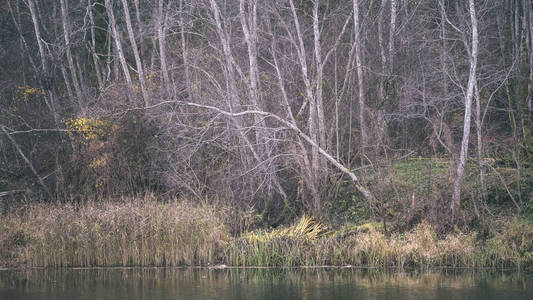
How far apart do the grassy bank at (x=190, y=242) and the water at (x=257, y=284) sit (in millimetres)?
429

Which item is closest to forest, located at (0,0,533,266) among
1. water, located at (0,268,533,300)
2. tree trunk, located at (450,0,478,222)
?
tree trunk, located at (450,0,478,222)

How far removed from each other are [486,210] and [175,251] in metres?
7.37

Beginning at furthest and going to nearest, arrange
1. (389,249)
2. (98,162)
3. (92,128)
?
(92,128)
(98,162)
(389,249)

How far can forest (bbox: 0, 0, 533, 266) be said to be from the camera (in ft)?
49.0

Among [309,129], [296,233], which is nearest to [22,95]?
[309,129]

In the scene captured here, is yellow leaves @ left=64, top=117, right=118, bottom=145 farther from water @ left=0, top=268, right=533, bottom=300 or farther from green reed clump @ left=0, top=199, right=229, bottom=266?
water @ left=0, top=268, right=533, bottom=300

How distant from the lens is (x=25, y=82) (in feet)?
80.8

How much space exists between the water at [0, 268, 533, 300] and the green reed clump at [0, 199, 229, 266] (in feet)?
1.30

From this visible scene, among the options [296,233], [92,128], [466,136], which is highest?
[92,128]

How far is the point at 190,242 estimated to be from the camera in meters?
14.5

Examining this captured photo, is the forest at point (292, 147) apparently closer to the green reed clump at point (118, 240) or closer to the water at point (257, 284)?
the green reed clump at point (118, 240)

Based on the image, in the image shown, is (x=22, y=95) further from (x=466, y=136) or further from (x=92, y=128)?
(x=466, y=136)

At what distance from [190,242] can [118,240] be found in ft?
5.11

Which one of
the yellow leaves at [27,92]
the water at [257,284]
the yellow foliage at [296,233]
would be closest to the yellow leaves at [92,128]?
the yellow leaves at [27,92]
